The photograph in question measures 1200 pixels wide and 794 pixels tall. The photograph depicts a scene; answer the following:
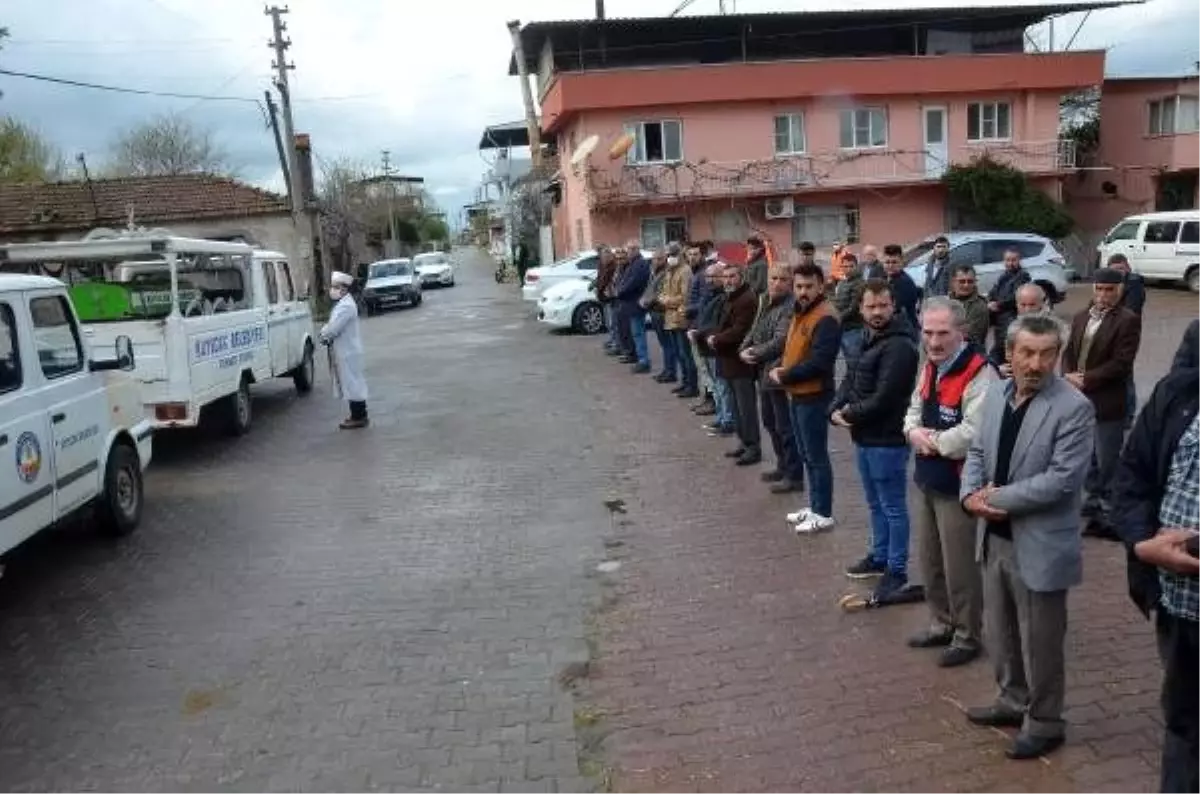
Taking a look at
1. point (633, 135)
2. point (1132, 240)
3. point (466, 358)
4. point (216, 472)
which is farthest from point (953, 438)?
point (633, 135)

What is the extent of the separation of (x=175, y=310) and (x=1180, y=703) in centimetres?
894

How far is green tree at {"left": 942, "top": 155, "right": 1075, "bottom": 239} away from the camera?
29844 mm

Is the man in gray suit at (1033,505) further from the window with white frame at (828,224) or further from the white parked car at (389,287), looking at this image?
the white parked car at (389,287)

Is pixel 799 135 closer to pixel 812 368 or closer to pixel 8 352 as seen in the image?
pixel 812 368

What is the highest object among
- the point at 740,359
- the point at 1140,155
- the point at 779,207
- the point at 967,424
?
the point at 1140,155

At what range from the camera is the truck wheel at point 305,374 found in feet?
47.9

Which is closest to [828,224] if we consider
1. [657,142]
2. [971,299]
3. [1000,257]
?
[657,142]

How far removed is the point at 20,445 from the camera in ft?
19.3

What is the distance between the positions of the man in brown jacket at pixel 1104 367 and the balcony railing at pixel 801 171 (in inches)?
958

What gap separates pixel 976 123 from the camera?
106ft

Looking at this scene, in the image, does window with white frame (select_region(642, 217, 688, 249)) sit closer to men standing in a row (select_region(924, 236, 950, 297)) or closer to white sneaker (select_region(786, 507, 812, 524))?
men standing in a row (select_region(924, 236, 950, 297))

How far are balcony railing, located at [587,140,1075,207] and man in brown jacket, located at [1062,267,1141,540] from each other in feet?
79.9

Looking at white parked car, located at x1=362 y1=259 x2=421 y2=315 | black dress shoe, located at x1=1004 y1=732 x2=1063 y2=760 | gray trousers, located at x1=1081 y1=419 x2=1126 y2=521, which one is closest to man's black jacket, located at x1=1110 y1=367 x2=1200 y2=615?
black dress shoe, located at x1=1004 y1=732 x2=1063 y2=760

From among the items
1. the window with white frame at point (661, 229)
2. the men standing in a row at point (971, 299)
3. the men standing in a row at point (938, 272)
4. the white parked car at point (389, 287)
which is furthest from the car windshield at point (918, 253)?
the white parked car at point (389, 287)
